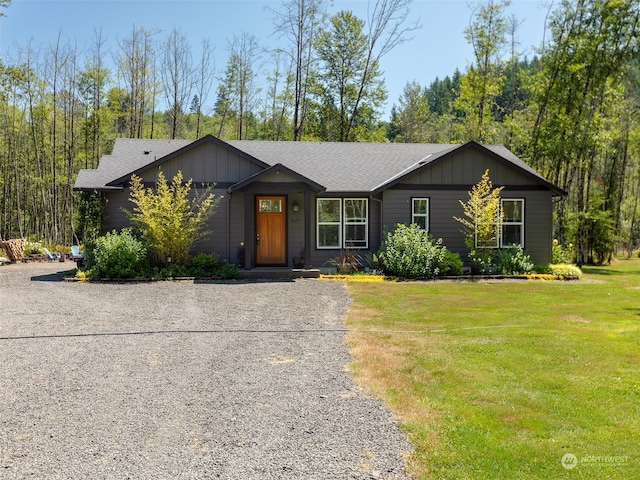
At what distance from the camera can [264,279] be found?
13.6 m

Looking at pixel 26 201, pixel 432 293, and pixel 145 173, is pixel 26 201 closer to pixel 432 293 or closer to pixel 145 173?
pixel 145 173

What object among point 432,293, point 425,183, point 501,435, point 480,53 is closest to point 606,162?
point 480,53

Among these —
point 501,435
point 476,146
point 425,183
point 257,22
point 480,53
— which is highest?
point 257,22

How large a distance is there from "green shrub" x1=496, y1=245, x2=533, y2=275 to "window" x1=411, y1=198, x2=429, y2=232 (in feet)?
7.42

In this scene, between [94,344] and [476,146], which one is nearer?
[94,344]

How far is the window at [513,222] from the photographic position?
1542 cm

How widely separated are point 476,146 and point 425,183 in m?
1.79

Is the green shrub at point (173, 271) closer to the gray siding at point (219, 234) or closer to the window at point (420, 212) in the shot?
the gray siding at point (219, 234)

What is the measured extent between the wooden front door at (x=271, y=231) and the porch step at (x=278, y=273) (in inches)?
46.4

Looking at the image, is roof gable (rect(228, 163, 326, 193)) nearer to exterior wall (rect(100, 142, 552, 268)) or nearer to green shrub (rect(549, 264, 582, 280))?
exterior wall (rect(100, 142, 552, 268))

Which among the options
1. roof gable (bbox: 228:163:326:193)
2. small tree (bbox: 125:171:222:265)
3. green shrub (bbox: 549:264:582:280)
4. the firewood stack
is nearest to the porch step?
small tree (bbox: 125:171:222:265)

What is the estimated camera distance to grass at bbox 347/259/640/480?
3525 mm

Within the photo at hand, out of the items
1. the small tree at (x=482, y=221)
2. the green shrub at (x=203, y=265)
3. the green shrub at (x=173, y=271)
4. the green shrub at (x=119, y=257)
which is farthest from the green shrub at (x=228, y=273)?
the small tree at (x=482, y=221)

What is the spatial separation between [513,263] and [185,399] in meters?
12.1
